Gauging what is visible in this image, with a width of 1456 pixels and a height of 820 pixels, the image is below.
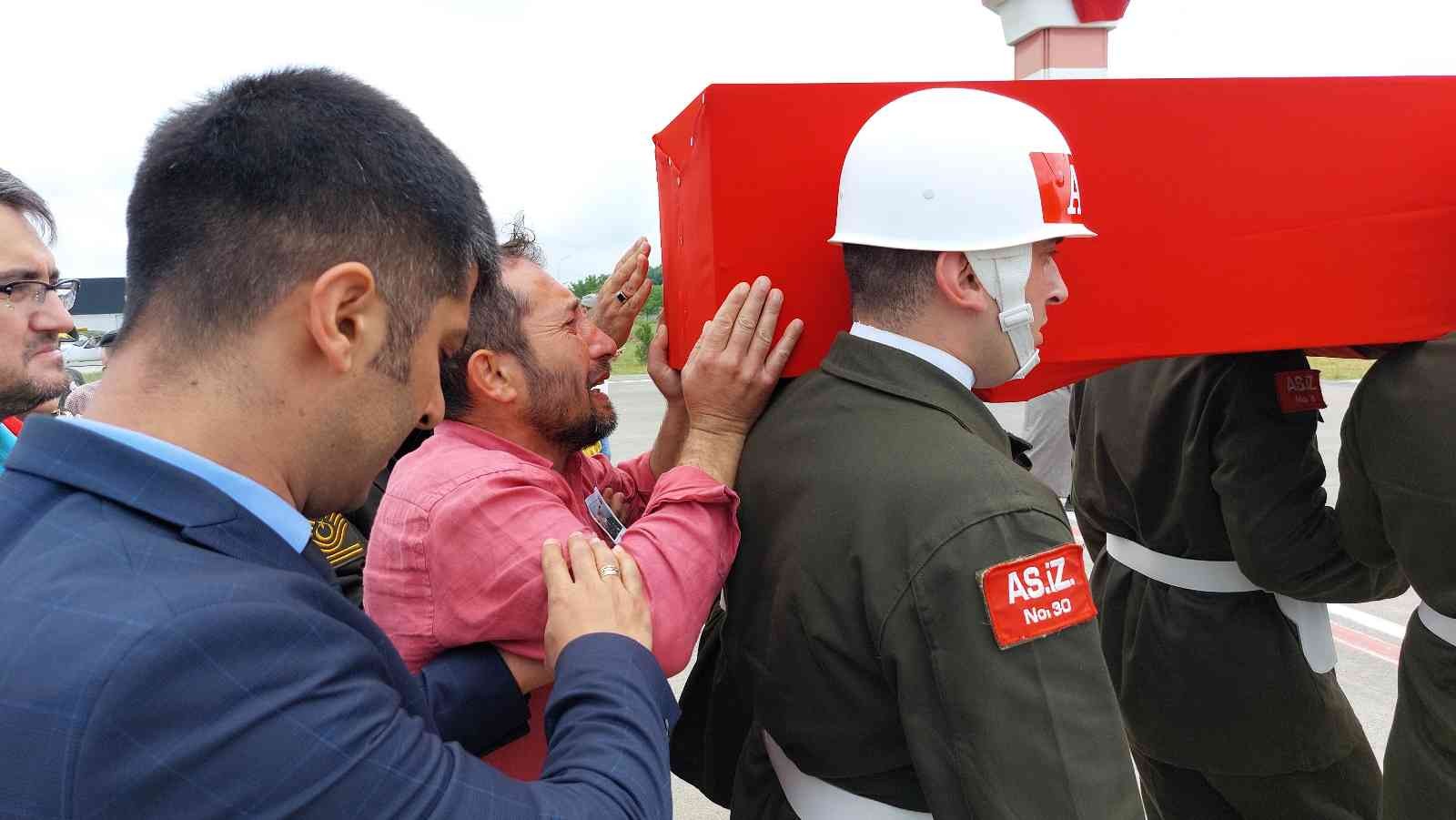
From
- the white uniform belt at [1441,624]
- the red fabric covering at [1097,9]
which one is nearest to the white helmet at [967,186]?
the white uniform belt at [1441,624]

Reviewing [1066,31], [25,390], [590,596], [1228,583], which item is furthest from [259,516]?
[1066,31]

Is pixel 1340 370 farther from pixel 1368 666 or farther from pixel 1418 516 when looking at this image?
pixel 1418 516

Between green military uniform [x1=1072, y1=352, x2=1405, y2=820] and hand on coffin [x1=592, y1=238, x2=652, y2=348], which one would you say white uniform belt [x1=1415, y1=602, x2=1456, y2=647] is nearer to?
green military uniform [x1=1072, y1=352, x2=1405, y2=820]

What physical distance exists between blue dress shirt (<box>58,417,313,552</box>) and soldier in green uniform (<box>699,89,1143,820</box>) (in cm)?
68

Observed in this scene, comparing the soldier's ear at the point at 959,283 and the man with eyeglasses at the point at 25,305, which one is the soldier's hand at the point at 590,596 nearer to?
the soldier's ear at the point at 959,283

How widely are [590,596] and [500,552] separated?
0.73ft

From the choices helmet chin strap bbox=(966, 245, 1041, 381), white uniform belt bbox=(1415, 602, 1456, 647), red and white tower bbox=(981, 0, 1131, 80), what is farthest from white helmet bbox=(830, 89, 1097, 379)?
red and white tower bbox=(981, 0, 1131, 80)

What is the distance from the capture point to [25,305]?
2285 millimetres

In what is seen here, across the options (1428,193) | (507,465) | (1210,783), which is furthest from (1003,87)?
(1210,783)

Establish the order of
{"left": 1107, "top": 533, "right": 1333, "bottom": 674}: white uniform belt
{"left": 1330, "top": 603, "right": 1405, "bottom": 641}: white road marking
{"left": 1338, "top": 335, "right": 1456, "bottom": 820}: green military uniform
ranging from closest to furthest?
{"left": 1338, "top": 335, "right": 1456, "bottom": 820}: green military uniform, {"left": 1107, "top": 533, "right": 1333, "bottom": 674}: white uniform belt, {"left": 1330, "top": 603, "right": 1405, "bottom": 641}: white road marking

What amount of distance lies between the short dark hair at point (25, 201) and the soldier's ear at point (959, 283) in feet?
7.11

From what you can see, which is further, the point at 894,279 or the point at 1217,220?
the point at 1217,220

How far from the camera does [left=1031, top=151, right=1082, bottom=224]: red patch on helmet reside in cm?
142

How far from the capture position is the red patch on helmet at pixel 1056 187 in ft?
4.65
